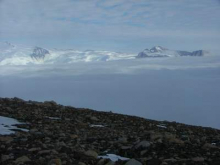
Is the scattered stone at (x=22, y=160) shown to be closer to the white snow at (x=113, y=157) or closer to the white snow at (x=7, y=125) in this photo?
the white snow at (x=113, y=157)

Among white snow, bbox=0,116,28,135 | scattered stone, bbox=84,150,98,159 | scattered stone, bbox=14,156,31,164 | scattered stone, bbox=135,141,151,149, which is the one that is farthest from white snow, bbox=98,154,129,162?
white snow, bbox=0,116,28,135

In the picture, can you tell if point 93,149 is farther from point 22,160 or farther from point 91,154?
point 22,160

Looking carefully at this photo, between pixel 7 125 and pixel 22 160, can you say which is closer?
pixel 22 160

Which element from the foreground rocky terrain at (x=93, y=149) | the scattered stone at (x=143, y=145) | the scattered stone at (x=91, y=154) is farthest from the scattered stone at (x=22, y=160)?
the scattered stone at (x=143, y=145)

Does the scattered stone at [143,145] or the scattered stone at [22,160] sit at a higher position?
the scattered stone at [143,145]

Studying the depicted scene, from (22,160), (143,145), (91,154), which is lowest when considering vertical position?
(22,160)

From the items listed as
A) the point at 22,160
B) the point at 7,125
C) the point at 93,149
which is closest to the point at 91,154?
the point at 93,149

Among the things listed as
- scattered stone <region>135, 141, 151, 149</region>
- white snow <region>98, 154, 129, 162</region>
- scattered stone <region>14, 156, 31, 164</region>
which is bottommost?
scattered stone <region>14, 156, 31, 164</region>

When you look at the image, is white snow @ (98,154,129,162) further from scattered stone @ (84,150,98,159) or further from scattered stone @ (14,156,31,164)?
scattered stone @ (14,156,31,164)

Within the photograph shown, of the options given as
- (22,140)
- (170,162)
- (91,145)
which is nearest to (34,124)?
(22,140)

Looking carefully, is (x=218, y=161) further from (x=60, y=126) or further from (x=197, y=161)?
(x=60, y=126)

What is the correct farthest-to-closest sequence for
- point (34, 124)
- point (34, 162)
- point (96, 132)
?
point (34, 124) → point (96, 132) → point (34, 162)

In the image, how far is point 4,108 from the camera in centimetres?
1509

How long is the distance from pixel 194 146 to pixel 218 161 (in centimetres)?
153
